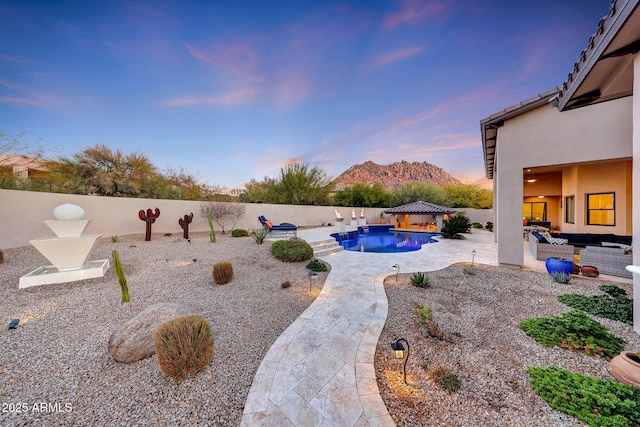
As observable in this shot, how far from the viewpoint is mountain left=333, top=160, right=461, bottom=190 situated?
52062mm

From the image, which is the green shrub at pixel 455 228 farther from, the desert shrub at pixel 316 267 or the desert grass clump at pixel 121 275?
the desert grass clump at pixel 121 275

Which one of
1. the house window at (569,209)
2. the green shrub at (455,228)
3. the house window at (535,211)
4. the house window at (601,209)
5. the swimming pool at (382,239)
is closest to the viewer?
the house window at (601,209)

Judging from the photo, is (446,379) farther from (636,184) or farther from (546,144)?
(546,144)

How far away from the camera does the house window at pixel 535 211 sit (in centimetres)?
1213

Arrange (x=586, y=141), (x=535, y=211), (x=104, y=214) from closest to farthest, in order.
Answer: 1. (x=586, y=141)
2. (x=104, y=214)
3. (x=535, y=211)

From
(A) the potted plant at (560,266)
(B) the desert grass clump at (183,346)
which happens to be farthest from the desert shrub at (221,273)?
(A) the potted plant at (560,266)

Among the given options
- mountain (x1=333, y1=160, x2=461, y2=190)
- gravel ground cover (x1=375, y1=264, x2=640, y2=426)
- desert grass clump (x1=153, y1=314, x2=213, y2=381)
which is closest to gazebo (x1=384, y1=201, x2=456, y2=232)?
gravel ground cover (x1=375, y1=264, x2=640, y2=426)

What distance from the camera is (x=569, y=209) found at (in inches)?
352

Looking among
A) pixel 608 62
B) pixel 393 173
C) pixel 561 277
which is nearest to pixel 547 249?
pixel 561 277

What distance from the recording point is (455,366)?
2.43 metres

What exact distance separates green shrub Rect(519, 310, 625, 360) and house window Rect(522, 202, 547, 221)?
41.6 feet

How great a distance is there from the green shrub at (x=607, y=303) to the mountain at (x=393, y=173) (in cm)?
4648

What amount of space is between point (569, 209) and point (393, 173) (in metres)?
48.2

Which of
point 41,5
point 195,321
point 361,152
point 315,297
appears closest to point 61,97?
point 41,5
